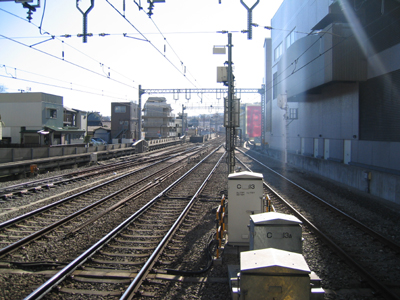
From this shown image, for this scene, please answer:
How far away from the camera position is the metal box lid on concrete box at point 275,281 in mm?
3416

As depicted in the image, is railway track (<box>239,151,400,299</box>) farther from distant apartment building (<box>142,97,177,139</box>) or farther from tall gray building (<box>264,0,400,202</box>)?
distant apartment building (<box>142,97,177,139</box>)

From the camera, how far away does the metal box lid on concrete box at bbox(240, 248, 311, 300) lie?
3416mm

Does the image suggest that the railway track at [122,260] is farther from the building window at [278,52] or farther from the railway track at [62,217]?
the building window at [278,52]

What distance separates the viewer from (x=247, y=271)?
3453mm

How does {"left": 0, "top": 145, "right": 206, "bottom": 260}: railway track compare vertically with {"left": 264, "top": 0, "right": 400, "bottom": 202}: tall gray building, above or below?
below

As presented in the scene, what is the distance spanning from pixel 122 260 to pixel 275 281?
3.55 meters

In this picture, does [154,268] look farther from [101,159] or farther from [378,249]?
[101,159]

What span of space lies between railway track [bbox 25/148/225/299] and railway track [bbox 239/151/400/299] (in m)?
Answer: 3.46

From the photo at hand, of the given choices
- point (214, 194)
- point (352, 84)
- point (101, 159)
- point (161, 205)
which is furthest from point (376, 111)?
point (101, 159)

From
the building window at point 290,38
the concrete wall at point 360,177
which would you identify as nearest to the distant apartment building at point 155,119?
the building window at point 290,38

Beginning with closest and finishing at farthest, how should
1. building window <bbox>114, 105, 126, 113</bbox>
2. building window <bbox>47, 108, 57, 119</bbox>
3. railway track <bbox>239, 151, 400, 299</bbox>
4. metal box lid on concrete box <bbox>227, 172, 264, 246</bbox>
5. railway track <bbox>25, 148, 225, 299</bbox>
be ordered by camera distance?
railway track <bbox>25, 148, 225, 299</bbox>, railway track <bbox>239, 151, 400, 299</bbox>, metal box lid on concrete box <bbox>227, 172, 264, 246</bbox>, building window <bbox>47, 108, 57, 119</bbox>, building window <bbox>114, 105, 126, 113</bbox>

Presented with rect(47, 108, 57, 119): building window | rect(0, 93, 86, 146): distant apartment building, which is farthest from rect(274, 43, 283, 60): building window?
rect(47, 108, 57, 119): building window

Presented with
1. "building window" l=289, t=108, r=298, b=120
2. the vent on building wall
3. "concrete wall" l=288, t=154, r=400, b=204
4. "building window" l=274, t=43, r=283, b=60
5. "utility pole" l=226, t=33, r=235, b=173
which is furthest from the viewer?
"building window" l=274, t=43, r=283, b=60

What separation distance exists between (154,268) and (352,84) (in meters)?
16.4
